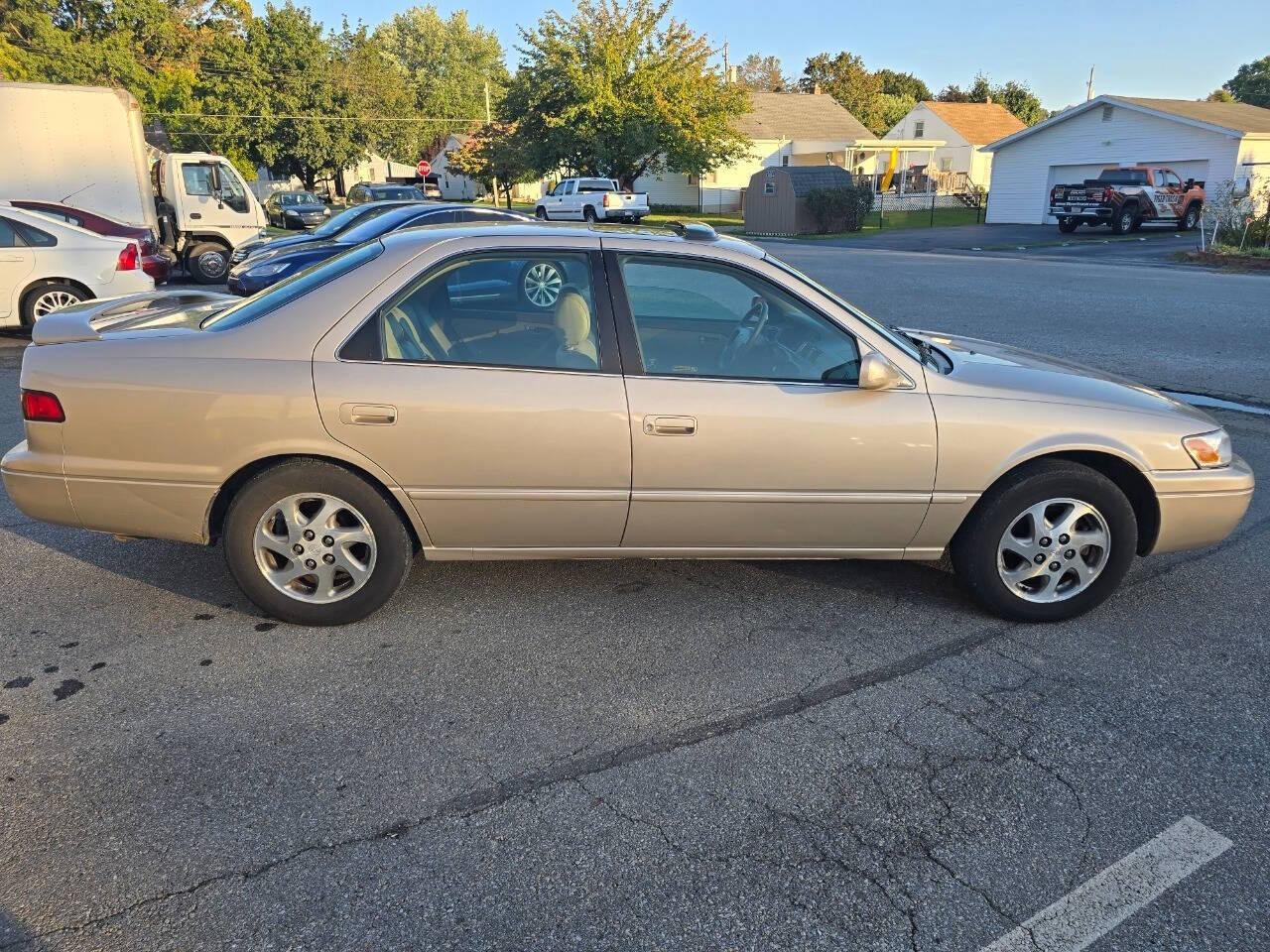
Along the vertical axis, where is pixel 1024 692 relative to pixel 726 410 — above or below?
below

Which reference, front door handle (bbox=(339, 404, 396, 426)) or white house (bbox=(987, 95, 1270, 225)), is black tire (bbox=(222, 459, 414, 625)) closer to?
front door handle (bbox=(339, 404, 396, 426))

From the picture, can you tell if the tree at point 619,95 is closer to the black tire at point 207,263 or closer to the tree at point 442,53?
the black tire at point 207,263

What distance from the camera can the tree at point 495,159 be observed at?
4688 cm

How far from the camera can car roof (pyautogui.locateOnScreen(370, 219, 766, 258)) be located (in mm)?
3881

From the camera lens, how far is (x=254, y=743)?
120 inches

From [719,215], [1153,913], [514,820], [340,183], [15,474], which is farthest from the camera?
[340,183]

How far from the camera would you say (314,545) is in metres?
3.71

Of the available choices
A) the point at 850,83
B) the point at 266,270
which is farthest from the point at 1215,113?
the point at 850,83

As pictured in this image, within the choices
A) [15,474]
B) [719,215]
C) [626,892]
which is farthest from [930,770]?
[719,215]

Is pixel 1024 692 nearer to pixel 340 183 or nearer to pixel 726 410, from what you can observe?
pixel 726 410

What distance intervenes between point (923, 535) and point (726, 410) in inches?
40.5

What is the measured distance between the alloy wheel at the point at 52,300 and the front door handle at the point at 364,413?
8.50 m

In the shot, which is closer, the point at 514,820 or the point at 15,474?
the point at 514,820

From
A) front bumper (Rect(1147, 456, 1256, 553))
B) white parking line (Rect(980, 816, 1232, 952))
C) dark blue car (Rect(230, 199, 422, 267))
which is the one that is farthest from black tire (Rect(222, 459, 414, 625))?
dark blue car (Rect(230, 199, 422, 267))
